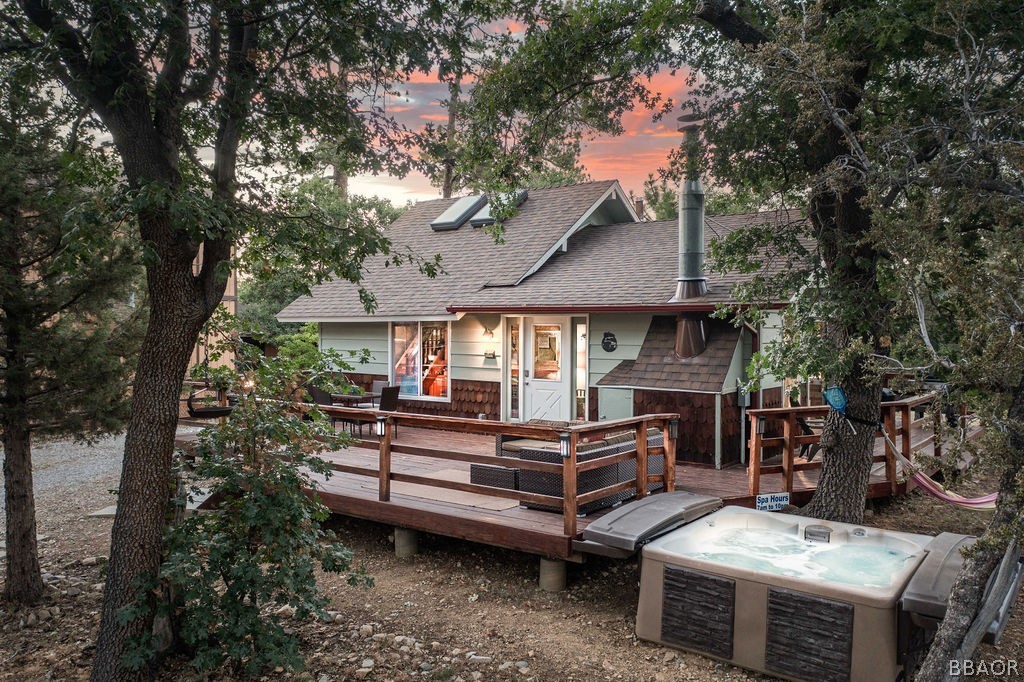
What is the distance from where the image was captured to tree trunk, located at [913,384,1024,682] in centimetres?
370

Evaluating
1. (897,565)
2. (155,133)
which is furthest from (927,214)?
(155,133)

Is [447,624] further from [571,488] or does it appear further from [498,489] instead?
[571,488]

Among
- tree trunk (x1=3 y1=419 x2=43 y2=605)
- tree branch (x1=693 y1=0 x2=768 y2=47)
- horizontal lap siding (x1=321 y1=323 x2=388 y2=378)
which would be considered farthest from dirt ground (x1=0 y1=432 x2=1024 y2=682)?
horizontal lap siding (x1=321 y1=323 x2=388 y2=378)

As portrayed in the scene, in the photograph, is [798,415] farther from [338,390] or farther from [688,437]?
[338,390]

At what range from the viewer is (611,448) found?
7141mm

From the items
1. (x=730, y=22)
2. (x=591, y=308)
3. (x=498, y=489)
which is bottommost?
(x=498, y=489)

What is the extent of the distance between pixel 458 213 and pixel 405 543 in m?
9.23

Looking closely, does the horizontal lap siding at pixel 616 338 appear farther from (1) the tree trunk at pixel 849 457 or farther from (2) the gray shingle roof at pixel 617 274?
(1) the tree trunk at pixel 849 457

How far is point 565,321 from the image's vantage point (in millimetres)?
10961

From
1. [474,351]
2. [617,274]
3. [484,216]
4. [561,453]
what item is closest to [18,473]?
[561,453]

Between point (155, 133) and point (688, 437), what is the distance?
7091 millimetres

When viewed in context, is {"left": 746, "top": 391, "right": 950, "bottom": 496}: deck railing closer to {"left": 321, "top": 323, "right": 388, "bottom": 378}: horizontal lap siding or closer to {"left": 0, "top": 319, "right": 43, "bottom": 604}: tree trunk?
{"left": 0, "top": 319, "right": 43, "bottom": 604}: tree trunk

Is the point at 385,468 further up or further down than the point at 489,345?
further down

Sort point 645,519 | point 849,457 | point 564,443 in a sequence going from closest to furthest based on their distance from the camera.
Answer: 1. point 645,519
2. point 564,443
3. point 849,457
